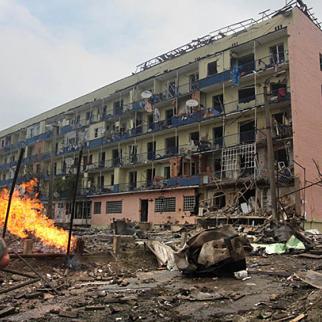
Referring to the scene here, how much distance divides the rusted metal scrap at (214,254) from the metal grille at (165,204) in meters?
24.9

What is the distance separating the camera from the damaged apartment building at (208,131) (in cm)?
2975

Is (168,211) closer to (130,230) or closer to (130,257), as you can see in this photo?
(130,230)

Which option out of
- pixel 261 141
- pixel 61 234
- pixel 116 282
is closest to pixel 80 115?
pixel 261 141

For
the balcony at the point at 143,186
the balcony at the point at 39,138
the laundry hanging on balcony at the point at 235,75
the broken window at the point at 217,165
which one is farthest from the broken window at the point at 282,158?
the balcony at the point at 39,138

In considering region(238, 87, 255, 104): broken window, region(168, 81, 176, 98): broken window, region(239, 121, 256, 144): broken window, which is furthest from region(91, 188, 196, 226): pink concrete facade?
region(168, 81, 176, 98): broken window

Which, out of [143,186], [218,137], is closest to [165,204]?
[143,186]

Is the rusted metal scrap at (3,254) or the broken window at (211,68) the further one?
the broken window at (211,68)

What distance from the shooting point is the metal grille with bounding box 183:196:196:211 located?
111 ft

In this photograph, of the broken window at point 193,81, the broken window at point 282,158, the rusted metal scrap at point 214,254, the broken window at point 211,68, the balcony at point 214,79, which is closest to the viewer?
the rusted metal scrap at point 214,254

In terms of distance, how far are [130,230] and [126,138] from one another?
18.8m

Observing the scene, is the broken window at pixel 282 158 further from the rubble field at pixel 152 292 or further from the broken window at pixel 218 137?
the rubble field at pixel 152 292

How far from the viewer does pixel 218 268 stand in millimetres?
10117

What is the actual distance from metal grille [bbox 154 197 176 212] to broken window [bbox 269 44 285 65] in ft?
46.1

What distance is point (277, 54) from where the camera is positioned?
1241 inches
